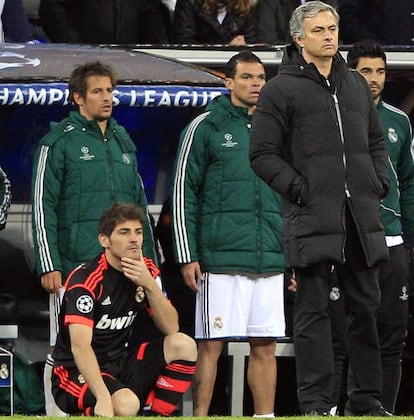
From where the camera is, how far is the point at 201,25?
10891 millimetres

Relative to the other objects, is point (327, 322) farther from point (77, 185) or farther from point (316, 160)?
point (77, 185)

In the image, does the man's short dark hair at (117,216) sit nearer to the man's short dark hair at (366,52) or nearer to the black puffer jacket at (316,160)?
the black puffer jacket at (316,160)

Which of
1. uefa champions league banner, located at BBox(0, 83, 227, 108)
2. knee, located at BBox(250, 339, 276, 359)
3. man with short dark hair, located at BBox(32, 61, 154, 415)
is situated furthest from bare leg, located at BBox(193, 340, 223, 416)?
uefa champions league banner, located at BBox(0, 83, 227, 108)

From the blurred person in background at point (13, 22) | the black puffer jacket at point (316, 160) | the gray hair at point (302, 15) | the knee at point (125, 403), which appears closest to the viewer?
the black puffer jacket at point (316, 160)

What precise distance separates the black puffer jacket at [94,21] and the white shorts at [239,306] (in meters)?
2.15

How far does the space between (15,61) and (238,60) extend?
3.99ft

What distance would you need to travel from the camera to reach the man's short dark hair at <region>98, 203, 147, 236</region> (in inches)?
339

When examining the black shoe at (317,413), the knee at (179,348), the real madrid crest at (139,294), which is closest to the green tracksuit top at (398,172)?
the knee at (179,348)

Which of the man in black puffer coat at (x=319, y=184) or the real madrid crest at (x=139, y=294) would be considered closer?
the man in black puffer coat at (x=319, y=184)

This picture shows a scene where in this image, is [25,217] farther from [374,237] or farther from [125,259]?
Result: [374,237]

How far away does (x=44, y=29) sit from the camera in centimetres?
1112

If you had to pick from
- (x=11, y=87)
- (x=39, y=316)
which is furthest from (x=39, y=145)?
(x=39, y=316)

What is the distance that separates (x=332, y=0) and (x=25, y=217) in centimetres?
274

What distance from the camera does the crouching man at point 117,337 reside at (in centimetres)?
853
